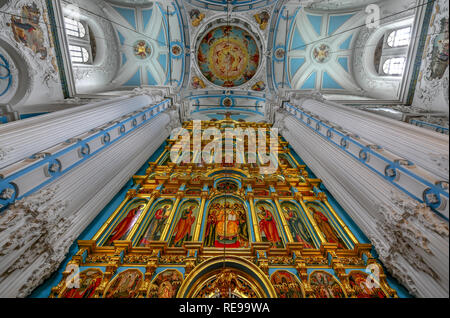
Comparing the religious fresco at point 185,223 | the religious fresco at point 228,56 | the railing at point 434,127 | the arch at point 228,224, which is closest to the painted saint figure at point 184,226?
the religious fresco at point 185,223

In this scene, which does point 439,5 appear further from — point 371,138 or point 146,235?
point 146,235

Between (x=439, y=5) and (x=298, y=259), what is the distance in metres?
9.76

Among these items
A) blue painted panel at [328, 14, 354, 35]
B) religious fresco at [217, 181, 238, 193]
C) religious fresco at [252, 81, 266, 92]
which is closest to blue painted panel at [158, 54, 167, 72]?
religious fresco at [252, 81, 266, 92]

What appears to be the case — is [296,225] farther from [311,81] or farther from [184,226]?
[311,81]

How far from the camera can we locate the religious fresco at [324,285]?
13.0ft

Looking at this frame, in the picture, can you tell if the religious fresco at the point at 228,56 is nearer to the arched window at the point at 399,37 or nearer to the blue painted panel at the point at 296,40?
the blue painted panel at the point at 296,40

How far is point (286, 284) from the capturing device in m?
4.09

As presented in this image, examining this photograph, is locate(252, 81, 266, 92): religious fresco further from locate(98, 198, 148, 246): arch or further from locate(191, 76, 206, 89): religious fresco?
locate(98, 198, 148, 246): arch

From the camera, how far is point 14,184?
143 inches

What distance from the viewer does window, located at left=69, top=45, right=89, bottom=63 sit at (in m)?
12.2

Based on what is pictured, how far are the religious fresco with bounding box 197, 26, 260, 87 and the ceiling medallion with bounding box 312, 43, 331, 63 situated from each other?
14.6ft

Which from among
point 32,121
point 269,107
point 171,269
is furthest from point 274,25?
point 171,269

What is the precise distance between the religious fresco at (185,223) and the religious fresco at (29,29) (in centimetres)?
837

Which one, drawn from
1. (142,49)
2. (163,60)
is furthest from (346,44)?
Answer: (142,49)
